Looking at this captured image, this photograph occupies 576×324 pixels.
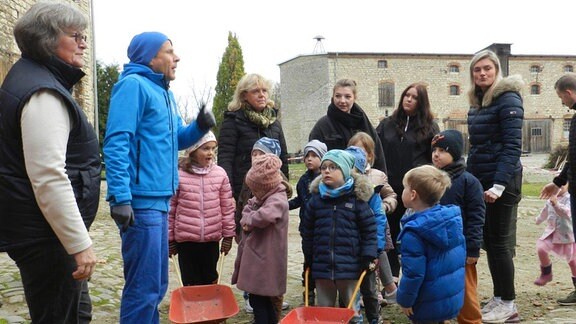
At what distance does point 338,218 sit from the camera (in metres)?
3.87

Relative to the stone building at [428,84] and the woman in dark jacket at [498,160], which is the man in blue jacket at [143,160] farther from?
the stone building at [428,84]

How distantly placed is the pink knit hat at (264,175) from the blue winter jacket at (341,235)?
0.36 meters

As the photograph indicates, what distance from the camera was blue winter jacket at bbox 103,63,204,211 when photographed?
2912 mm

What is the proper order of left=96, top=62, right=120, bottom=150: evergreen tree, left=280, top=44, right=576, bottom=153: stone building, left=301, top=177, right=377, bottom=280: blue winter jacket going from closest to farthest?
left=301, top=177, right=377, bottom=280: blue winter jacket → left=96, top=62, right=120, bottom=150: evergreen tree → left=280, top=44, right=576, bottom=153: stone building

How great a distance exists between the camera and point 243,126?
4.74 meters

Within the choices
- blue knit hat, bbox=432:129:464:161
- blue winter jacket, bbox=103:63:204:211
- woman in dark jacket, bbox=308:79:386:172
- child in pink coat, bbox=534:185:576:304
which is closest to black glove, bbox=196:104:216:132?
blue winter jacket, bbox=103:63:204:211

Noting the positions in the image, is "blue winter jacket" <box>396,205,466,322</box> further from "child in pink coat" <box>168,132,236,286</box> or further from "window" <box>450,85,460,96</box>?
"window" <box>450,85,460,96</box>

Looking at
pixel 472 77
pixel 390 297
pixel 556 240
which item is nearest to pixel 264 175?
pixel 390 297

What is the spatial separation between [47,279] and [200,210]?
190 centimetres

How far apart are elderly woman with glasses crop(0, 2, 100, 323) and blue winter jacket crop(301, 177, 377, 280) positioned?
71.3 inches

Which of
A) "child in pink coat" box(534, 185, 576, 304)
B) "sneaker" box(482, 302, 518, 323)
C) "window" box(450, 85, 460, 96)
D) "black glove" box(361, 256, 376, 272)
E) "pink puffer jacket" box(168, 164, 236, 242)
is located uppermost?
"window" box(450, 85, 460, 96)

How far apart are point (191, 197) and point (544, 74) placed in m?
42.9

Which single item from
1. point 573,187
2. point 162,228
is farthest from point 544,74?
point 162,228

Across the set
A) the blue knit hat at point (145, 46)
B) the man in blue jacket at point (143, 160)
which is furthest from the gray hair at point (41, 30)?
the blue knit hat at point (145, 46)
